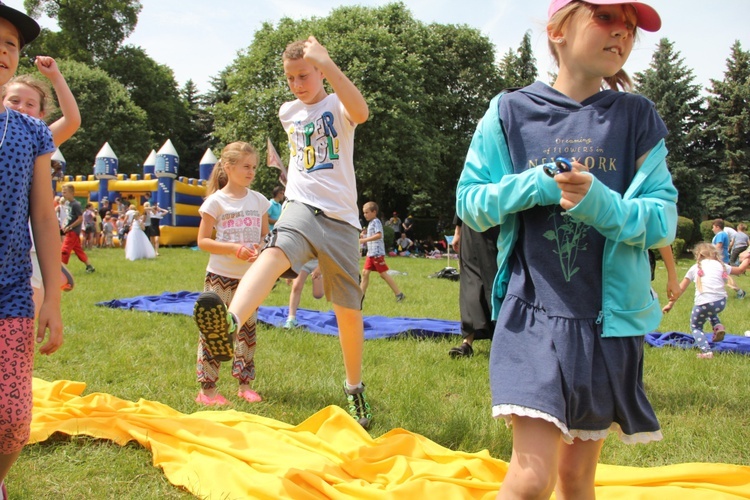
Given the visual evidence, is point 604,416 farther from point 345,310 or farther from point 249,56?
point 249,56

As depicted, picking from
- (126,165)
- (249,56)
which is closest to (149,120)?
(126,165)

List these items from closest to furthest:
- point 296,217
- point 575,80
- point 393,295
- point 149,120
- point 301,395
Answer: point 575,80, point 296,217, point 301,395, point 393,295, point 149,120

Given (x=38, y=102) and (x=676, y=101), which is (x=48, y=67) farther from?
(x=676, y=101)

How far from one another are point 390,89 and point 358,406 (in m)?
26.0

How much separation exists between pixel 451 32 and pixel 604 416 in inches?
1489

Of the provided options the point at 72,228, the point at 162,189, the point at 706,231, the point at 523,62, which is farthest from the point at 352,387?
the point at 523,62

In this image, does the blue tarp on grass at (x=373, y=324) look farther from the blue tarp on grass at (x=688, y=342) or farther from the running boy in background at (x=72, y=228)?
the running boy in background at (x=72, y=228)

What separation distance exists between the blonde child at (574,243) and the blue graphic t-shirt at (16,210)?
1.55 metres

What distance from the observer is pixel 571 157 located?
6.53ft

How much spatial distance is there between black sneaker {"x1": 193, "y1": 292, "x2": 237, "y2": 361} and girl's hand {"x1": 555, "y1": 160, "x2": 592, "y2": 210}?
1.63 m

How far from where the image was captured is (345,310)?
3.70 meters

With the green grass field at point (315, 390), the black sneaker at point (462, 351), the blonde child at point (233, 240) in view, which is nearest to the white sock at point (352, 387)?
the green grass field at point (315, 390)

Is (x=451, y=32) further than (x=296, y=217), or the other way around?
(x=451, y=32)

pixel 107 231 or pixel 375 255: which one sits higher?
pixel 375 255
